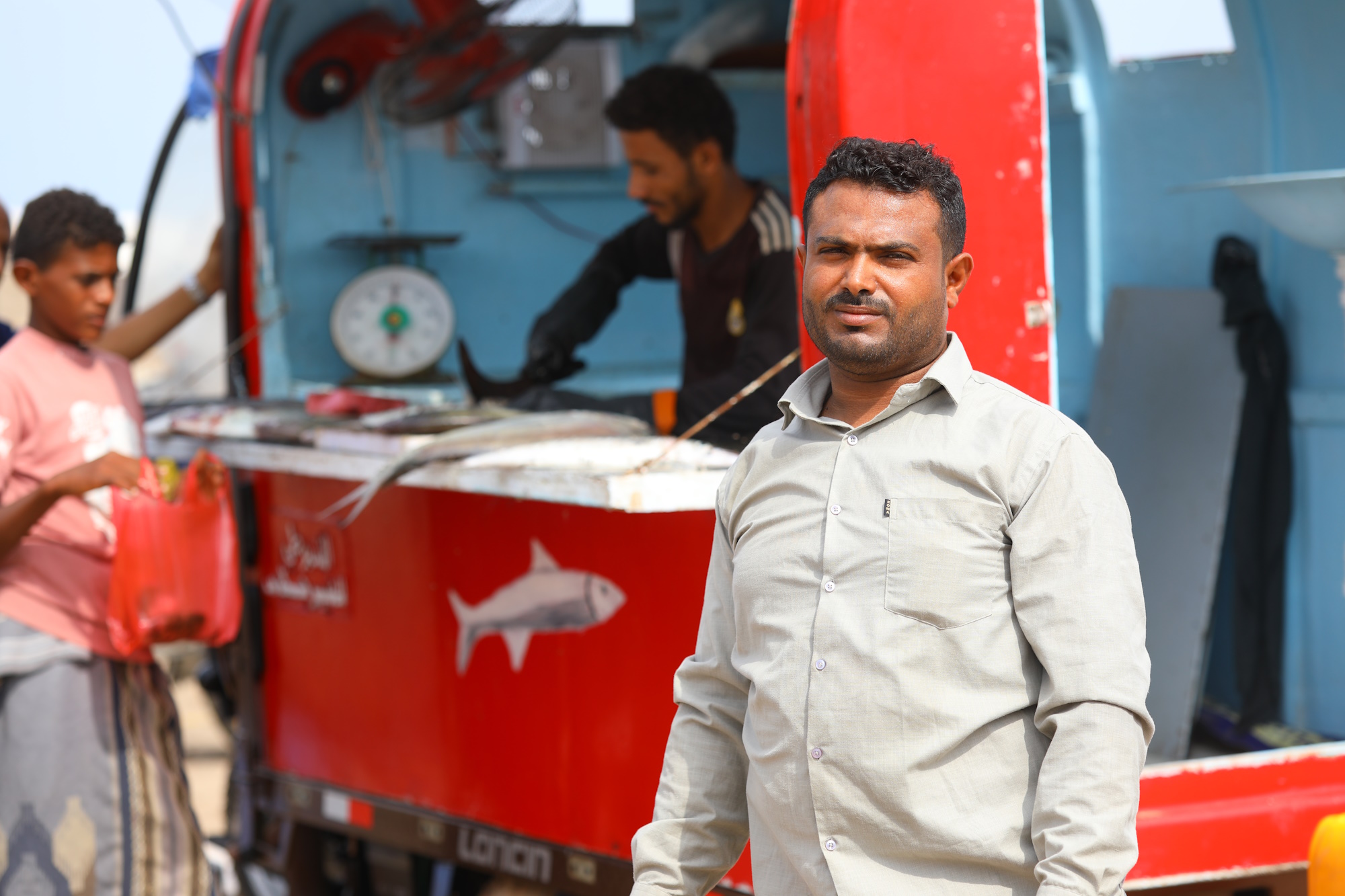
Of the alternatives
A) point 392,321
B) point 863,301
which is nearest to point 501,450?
point 863,301

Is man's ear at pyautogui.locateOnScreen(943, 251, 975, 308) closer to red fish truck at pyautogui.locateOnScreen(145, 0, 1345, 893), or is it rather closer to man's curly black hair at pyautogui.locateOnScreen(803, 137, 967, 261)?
man's curly black hair at pyautogui.locateOnScreen(803, 137, 967, 261)

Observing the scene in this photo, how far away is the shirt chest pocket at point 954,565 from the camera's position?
→ 1.48m

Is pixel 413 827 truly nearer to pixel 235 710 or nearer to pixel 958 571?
pixel 235 710

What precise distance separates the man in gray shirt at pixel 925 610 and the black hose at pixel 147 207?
4.30 metres

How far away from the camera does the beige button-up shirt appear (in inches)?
55.4

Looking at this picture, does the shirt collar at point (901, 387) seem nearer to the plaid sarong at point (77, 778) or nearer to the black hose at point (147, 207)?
the plaid sarong at point (77, 778)

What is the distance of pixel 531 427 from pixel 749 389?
1.73 feet

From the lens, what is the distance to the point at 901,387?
1.55m

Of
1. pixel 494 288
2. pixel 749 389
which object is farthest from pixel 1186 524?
pixel 494 288

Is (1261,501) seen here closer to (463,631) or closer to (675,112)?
(675,112)

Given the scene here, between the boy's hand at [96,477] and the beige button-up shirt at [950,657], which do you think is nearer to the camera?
the beige button-up shirt at [950,657]

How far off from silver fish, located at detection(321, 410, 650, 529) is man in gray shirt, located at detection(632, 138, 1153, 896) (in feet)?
4.18

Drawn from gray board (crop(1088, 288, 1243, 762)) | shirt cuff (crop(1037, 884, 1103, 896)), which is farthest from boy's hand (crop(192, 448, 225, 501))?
gray board (crop(1088, 288, 1243, 762))

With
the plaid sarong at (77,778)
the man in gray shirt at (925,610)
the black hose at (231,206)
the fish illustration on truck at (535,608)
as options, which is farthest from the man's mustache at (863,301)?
the black hose at (231,206)
